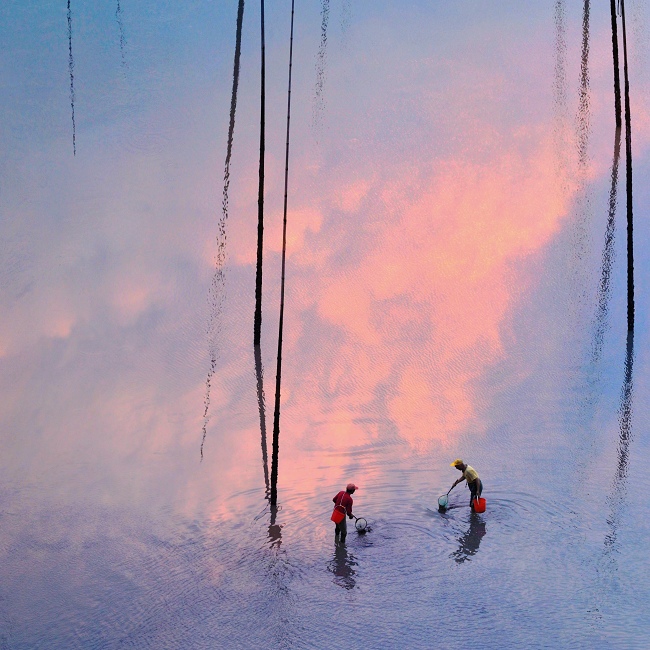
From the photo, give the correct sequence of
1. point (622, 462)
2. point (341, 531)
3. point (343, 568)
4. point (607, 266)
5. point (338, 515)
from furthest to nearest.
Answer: point (607, 266), point (622, 462), point (341, 531), point (338, 515), point (343, 568)

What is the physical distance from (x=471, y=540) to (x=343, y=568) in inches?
86.6

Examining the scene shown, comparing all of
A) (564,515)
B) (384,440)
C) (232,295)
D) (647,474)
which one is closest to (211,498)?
(384,440)

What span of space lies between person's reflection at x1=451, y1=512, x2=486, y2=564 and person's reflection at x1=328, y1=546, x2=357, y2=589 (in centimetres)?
161

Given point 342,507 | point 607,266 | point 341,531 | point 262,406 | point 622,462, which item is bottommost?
point 262,406

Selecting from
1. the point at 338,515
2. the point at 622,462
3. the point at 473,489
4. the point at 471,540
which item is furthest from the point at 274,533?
the point at 622,462

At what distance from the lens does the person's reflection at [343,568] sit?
42.8ft

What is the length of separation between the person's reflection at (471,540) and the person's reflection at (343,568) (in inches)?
63.4

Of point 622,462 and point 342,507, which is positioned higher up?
point 342,507

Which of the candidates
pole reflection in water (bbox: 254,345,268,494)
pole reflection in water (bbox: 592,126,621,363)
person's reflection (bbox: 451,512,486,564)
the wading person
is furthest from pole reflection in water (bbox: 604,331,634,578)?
pole reflection in water (bbox: 254,345,268,494)

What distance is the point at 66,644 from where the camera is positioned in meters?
11.8

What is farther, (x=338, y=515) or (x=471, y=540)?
(x=471, y=540)

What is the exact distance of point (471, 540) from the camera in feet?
46.6

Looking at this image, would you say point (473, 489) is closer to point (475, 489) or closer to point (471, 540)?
point (475, 489)

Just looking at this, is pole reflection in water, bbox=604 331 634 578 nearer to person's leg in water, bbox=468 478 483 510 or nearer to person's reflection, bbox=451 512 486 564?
person's reflection, bbox=451 512 486 564
